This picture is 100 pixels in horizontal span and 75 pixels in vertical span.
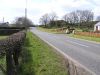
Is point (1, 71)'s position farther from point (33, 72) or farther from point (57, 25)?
point (57, 25)

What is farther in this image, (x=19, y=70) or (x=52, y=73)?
(x=19, y=70)

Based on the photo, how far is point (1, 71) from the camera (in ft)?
26.8

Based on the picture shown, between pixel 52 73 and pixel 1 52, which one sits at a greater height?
pixel 1 52

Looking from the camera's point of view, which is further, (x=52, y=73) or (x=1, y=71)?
(x=52, y=73)

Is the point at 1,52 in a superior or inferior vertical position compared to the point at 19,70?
superior

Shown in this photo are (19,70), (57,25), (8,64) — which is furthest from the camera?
(57,25)

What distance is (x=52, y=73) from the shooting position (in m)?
9.69

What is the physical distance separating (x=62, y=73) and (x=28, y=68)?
1.56 m

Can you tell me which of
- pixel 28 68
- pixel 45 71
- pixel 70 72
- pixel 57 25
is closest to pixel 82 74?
pixel 70 72

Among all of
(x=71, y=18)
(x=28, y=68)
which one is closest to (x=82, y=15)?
(x=71, y=18)

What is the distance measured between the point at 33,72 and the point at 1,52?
220cm

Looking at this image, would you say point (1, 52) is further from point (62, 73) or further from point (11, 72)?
point (62, 73)

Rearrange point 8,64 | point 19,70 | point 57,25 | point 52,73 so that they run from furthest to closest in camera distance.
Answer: point 57,25, point 19,70, point 52,73, point 8,64

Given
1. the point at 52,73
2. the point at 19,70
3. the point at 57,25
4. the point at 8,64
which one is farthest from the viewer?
the point at 57,25
